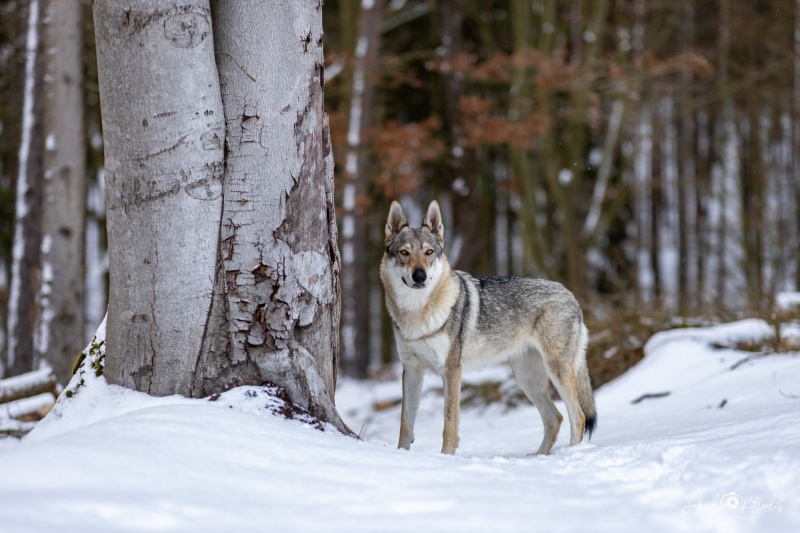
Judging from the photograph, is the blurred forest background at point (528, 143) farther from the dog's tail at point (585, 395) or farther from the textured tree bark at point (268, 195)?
the textured tree bark at point (268, 195)

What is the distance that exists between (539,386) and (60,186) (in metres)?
6.46

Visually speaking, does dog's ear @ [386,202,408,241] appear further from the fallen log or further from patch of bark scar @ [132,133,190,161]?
the fallen log

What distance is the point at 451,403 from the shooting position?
5.18m

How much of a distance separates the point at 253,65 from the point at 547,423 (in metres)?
3.59

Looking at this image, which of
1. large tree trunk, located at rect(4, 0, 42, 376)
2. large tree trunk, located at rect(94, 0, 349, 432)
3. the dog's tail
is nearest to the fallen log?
large tree trunk, located at rect(94, 0, 349, 432)

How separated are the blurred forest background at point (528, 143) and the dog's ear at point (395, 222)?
386cm

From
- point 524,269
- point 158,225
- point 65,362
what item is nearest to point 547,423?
point 158,225

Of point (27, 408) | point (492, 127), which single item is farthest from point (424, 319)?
point (492, 127)

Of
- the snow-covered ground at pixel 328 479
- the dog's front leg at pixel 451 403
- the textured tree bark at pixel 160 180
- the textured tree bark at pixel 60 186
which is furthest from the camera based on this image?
the textured tree bark at pixel 60 186

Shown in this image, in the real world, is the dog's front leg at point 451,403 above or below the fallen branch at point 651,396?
above

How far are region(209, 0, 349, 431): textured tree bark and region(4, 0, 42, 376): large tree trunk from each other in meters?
7.06

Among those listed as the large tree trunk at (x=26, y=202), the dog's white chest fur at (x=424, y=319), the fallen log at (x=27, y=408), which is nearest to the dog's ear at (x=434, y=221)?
the dog's white chest fur at (x=424, y=319)

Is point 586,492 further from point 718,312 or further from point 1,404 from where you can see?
point 718,312

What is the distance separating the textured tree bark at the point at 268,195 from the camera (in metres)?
3.77
